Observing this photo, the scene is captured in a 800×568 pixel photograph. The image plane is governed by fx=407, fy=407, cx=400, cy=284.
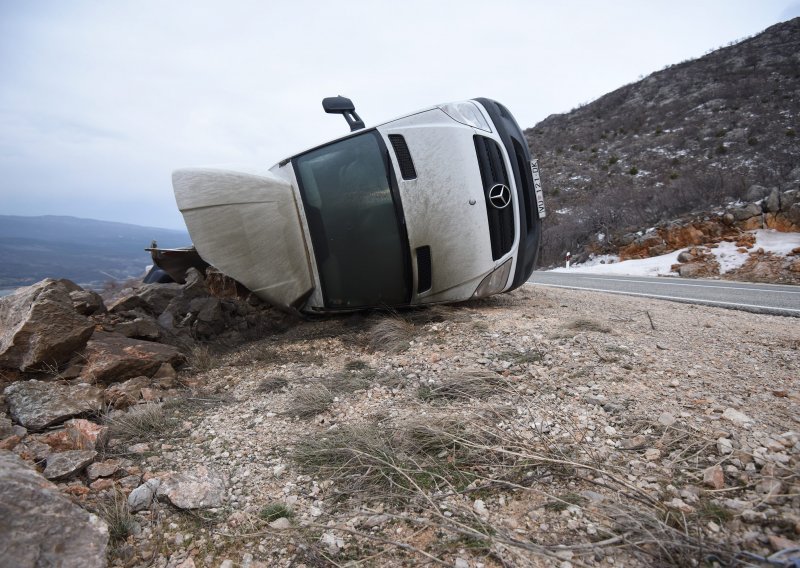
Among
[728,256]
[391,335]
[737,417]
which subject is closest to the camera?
[737,417]

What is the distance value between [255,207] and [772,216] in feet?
44.3

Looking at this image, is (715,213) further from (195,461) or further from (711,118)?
(711,118)

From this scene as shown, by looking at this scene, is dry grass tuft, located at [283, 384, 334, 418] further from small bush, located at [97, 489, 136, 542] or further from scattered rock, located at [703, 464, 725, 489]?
scattered rock, located at [703, 464, 725, 489]

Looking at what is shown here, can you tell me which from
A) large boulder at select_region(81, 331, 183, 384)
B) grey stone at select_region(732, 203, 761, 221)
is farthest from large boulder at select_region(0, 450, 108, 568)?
grey stone at select_region(732, 203, 761, 221)

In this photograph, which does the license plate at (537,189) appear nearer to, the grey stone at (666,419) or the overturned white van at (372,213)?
the overturned white van at (372,213)

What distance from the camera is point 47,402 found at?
7.21ft

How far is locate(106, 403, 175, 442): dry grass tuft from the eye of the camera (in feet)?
7.03

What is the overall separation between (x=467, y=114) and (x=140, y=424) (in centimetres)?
351

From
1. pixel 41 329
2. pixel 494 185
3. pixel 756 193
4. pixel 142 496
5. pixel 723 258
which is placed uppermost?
pixel 494 185

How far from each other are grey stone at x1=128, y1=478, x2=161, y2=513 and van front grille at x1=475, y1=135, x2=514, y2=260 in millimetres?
3002

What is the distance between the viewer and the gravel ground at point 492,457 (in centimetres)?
135

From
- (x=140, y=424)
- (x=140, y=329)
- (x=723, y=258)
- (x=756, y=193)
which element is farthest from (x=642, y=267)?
(x=140, y=424)

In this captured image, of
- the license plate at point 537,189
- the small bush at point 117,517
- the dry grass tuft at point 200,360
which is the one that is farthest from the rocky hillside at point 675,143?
the small bush at point 117,517

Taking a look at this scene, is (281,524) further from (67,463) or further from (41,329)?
(41,329)
